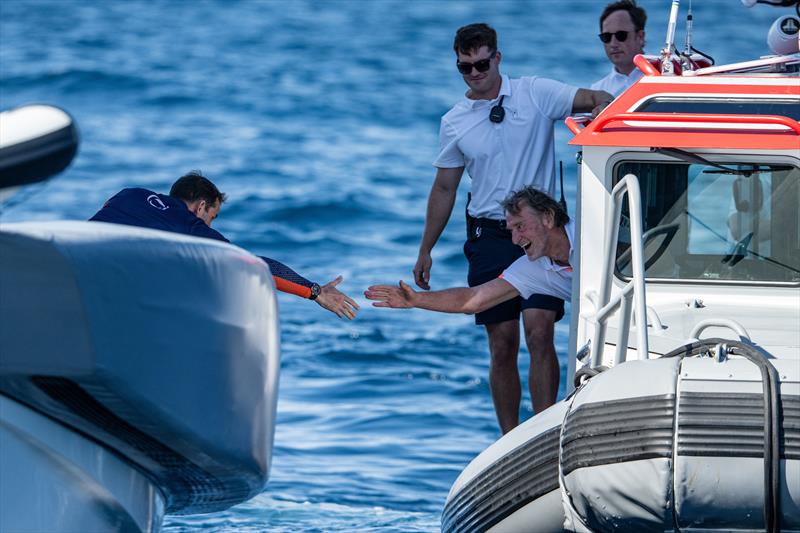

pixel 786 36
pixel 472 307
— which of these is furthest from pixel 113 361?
pixel 786 36

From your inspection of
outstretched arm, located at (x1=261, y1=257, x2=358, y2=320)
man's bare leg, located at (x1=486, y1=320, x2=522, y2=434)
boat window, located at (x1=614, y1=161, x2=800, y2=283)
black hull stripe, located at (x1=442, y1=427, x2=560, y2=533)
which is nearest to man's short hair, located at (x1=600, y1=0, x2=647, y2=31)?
man's bare leg, located at (x1=486, y1=320, x2=522, y2=434)

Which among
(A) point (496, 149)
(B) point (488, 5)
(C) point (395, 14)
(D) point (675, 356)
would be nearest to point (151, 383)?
(D) point (675, 356)

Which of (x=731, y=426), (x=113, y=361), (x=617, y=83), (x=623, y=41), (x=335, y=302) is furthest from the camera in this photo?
(x=623, y=41)

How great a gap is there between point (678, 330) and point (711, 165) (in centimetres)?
62

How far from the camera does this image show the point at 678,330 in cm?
496

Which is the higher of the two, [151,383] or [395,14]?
[151,383]

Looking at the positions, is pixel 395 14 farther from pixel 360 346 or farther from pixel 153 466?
pixel 153 466

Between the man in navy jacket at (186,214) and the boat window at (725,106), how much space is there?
1.38m

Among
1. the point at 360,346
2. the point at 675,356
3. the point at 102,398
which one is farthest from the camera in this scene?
the point at 360,346

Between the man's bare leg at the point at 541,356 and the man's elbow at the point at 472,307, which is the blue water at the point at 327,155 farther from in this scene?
the man's elbow at the point at 472,307

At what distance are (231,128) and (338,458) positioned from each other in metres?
15.6

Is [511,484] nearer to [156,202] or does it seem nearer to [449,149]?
[156,202]

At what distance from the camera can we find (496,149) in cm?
605

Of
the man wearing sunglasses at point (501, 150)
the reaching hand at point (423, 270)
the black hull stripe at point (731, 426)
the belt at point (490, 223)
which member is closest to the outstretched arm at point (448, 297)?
the man wearing sunglasses at point (501, 150)
